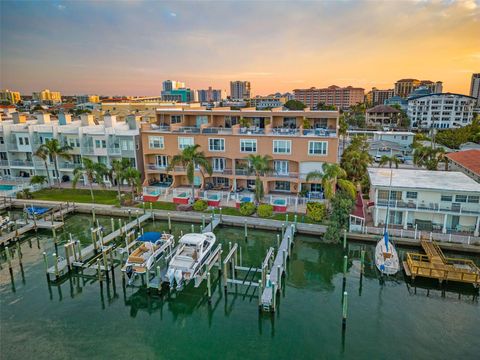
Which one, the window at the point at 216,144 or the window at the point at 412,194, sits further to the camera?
the window at the point at 216,144

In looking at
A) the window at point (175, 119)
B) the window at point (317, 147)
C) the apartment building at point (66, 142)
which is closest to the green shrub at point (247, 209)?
the window at point (317, 147)

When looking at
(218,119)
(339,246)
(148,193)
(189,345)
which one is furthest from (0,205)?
(339,246)

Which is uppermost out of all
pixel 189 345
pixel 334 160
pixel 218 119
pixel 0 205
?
pixel 218 119

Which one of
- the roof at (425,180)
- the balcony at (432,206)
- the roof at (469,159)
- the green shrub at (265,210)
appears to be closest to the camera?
the balcony at (432,206)

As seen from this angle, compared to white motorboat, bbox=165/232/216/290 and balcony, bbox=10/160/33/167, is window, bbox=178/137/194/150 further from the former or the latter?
balcony, bbox=10/160/33/167

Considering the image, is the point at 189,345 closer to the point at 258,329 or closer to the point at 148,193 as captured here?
the point at 258,329

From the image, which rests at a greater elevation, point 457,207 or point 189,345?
point 457,207

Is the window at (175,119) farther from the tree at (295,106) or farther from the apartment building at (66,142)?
the tree at (295,106)
